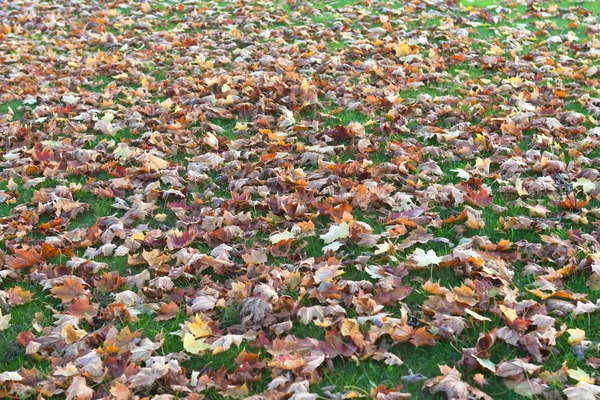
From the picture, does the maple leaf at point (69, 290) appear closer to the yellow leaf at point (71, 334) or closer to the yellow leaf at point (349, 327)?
the yellow leaf at point (71, 334)

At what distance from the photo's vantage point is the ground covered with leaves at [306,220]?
9.70ft

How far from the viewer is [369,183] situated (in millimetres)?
4496

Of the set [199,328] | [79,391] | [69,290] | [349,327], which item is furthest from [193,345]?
[69,290]

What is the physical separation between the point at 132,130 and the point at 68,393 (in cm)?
337

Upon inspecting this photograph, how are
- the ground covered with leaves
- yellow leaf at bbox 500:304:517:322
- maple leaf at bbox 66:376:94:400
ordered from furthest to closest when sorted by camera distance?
yellow leaf at bbox 500:304:517:322 < the ground covered with leaves < maple leaf at bbox 66:376:94:400

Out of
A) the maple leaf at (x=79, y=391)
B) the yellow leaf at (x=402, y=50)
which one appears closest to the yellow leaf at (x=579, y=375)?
the maple leaf at (x=79, y=391)

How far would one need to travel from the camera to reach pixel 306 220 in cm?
420

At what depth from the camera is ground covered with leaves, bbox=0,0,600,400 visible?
2.96m

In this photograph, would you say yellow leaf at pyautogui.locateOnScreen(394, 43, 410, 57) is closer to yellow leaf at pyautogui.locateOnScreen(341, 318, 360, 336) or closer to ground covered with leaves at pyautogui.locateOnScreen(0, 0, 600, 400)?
ground covered with leaves at pyautogui.locateOnScreen(0, 0, 600, 400)

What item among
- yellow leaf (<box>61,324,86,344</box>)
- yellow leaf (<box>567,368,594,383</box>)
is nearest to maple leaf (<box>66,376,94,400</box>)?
yellow leaf (<box>61,324,86,344</box>)

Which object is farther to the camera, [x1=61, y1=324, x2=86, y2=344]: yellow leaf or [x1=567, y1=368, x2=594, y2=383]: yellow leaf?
A: [x1=61, y1=324, x2=86, y2=344]: yellow leaf

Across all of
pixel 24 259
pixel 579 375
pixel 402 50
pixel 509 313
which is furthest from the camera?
pixel 402 50

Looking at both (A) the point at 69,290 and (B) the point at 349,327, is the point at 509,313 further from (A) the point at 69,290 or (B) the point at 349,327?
(A) the point at 69,290

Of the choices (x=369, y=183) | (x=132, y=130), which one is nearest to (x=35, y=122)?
(x=132, y=130)
